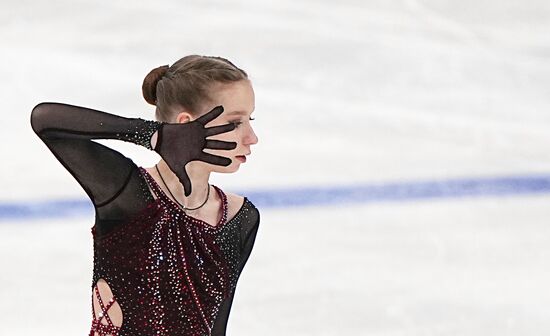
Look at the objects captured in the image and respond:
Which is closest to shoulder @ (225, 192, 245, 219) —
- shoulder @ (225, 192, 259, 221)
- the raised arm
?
shoulder @ (225, 192, 259, 221)

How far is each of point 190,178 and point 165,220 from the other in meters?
0.09

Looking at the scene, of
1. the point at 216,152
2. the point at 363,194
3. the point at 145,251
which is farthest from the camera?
A: the point at 363,194

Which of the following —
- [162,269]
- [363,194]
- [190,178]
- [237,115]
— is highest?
[237,115]

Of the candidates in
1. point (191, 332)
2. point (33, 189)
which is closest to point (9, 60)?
point (33, 189)

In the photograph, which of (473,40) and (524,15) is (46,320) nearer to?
(473,40)

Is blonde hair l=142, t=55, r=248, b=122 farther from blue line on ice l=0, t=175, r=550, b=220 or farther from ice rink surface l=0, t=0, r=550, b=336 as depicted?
blue line on ice l=0, t=175, r=550, b=220

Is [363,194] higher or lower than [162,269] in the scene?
lower

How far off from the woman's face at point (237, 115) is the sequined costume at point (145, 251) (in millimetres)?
133

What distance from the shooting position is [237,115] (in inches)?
74.1

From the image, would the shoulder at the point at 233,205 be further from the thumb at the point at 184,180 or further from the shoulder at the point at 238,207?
the thumb at the point at 184,180

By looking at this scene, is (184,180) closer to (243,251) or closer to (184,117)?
(184,117)

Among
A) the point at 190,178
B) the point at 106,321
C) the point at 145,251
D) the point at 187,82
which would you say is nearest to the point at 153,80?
the point at 187,82

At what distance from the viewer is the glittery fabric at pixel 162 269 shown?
1.90 m

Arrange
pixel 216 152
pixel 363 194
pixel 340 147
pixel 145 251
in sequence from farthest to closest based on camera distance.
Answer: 1. pixel 340 147
2. pixel 363 194
3. pixel 145 251
4. pixel 216 152
